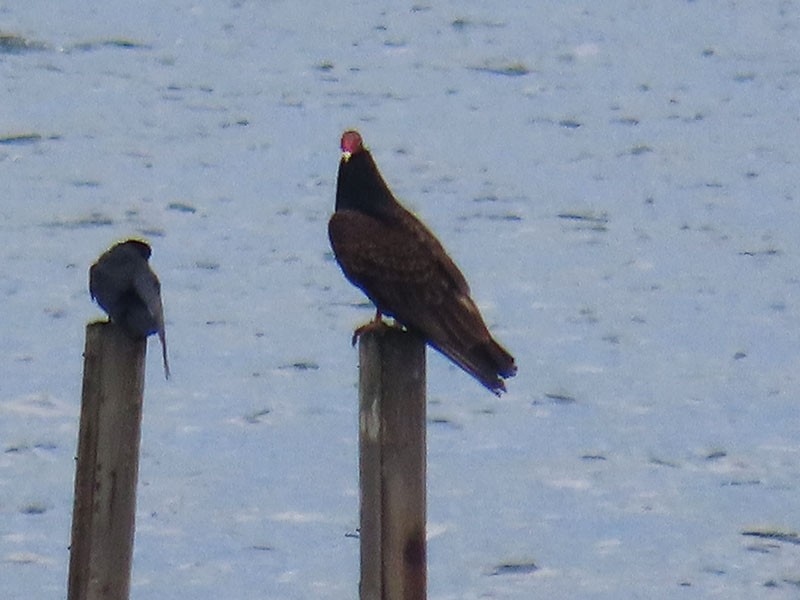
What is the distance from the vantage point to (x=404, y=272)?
16.2ft

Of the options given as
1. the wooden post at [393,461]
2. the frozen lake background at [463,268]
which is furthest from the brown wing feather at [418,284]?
the frozen lake background at [463,268]

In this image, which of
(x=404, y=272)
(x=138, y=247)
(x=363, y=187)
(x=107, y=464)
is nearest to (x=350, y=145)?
(x=363, y=187)

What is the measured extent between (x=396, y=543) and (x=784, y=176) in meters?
8.50

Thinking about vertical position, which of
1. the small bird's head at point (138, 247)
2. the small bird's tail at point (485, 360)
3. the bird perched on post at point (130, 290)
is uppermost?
the small bird's head at point (138, 247)

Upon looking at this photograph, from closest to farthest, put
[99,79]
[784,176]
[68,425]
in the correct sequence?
[68,425] → [784,176] → [99,79]

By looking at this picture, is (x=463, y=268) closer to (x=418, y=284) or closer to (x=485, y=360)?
(x=418, y=284)

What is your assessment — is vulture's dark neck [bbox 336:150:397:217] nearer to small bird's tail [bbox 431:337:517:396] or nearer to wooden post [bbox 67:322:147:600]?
small bird's tail [bbox 431:337:517:396]

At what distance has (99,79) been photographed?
544 inches

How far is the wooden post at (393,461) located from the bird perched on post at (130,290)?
483mm

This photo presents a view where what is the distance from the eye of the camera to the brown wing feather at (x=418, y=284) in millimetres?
4484

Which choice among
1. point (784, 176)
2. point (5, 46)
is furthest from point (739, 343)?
point (5, 46)

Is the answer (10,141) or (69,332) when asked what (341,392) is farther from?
(10,141)

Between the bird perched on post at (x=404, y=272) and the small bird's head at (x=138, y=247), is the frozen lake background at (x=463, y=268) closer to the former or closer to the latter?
the bird perched on post at (x=404, y=272)

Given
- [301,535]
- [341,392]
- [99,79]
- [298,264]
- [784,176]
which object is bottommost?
[301,535]
